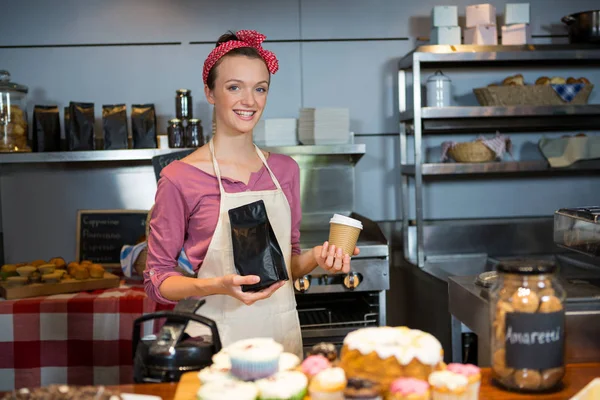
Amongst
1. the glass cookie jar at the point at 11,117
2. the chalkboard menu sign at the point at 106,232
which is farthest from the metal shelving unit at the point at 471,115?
the glass cookie jar at the point at 11,117

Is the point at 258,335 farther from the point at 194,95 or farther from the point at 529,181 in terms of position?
the point at 529,181

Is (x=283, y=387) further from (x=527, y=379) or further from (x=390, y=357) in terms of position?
(x=527, y=379)

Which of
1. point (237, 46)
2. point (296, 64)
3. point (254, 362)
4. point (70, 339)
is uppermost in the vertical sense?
point (296, 64)

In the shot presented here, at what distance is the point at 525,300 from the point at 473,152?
2.18 meters

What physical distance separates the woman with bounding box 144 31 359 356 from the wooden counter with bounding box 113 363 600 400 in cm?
44

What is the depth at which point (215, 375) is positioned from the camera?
1.13 meters

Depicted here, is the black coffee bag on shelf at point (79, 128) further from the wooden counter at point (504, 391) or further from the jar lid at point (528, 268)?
the jar lid at point (528, 268)

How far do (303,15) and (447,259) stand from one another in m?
1.46

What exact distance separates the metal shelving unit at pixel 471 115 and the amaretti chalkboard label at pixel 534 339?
6.83 ft

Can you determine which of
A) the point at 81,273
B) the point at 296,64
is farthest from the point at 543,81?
the point at 81,273

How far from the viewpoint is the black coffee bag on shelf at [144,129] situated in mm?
3254

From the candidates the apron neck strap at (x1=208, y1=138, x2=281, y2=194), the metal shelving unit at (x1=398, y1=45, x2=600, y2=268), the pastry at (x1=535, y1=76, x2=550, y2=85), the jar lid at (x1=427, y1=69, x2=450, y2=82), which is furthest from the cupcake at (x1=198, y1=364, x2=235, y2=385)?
the pastry at (x1=535, y1=76, x2=550, y2=85)

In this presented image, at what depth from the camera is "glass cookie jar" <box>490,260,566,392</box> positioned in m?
1.17

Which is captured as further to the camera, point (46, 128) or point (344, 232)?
point (46, 128)
